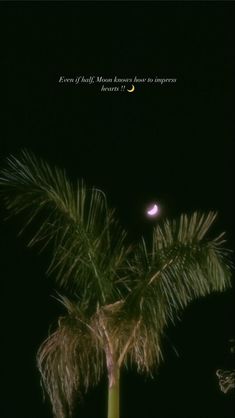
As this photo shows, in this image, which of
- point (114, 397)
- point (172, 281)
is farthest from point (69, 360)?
point (172, 281)

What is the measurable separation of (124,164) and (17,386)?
2.44 meters

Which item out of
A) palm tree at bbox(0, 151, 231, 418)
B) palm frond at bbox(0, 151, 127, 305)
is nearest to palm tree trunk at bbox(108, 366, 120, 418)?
palm tree at bbox(0, 151, 231, 418)

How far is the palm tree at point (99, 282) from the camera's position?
15.0ft

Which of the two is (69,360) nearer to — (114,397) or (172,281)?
(114,397)

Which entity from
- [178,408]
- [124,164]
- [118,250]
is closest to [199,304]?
[178,408]

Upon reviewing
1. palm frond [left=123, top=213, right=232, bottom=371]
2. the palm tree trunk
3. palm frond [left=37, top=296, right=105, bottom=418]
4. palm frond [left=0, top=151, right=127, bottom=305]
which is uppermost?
palm frond [left=0, top=151, right=127, bottom=305]

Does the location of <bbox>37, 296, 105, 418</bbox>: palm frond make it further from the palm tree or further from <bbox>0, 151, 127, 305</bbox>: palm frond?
<bbox>0, 151, 127, 305</bbox>: palm frond

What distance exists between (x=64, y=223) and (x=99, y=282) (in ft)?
1.60

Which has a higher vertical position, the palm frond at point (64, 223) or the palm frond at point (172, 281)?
the palm frond at point (64, 223)

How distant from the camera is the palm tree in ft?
15.0

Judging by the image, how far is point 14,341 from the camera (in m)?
6.64

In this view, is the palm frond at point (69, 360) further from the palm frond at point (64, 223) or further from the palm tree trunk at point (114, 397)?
the palm frond at point (64, 223)

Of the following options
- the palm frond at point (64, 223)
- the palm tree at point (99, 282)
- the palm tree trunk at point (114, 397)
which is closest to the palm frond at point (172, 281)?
the palm tree at point (99, 282)

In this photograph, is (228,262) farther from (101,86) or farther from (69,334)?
(101,86)
